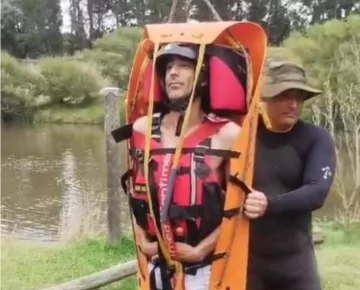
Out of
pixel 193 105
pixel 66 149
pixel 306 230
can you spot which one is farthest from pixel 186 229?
pixel 66 149

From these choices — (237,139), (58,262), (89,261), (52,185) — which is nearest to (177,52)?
(237,139)

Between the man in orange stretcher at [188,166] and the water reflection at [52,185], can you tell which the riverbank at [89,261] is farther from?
the man in orange stretcher at [188,166]

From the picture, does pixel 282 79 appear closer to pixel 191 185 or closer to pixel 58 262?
pixel 191 185

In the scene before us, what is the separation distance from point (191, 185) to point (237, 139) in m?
0.19

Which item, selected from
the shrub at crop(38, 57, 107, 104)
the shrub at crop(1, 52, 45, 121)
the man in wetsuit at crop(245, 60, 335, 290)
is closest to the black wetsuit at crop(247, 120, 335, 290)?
the man in wetsuit at crop(245, 60, 335, 290)

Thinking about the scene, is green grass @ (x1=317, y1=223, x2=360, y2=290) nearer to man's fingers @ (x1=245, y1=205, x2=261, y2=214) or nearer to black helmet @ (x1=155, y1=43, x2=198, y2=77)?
man's fingers @ (x1=245, y1=205, x2=261, y2=214)

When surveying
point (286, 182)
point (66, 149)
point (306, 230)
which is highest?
point (286, 182)

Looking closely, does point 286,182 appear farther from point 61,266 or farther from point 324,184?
point 61,266

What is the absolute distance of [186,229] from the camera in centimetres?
195

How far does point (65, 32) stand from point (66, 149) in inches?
751

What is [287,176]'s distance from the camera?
2174mm

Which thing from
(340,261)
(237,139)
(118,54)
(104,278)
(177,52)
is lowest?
(118,54)

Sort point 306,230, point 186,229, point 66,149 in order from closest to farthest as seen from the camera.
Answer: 1. point 186,229
2. point 306,230
3. point 66,149

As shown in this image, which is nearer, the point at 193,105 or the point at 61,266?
the point at 193,105
